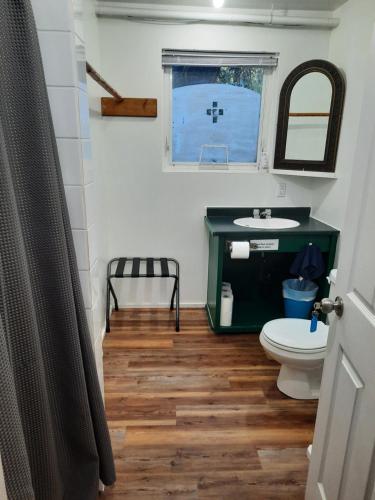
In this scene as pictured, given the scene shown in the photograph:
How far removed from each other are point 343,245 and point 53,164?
35.4 inches

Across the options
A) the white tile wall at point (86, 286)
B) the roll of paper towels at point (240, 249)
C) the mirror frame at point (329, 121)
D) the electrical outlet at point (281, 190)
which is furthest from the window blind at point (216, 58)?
the white tile wall at point (86, 286)

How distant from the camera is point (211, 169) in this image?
280 centimetres

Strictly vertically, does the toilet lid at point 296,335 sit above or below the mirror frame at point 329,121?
below

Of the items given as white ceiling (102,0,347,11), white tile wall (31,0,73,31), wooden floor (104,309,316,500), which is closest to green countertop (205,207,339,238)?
wooden floor (104,309,316,500)

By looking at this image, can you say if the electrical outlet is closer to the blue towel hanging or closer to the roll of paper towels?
the blue towel hanging

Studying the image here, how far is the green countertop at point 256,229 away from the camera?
2369 mm

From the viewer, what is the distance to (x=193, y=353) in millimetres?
2389

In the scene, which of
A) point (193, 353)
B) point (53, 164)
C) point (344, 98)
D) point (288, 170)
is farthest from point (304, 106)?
point (53, 164)

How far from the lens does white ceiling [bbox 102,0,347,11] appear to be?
7.63 feet

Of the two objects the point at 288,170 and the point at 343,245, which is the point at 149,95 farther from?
the point at 343,245

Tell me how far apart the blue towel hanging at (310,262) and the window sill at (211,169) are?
771mm

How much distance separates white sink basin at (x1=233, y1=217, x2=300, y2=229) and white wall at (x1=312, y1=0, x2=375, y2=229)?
0.29m

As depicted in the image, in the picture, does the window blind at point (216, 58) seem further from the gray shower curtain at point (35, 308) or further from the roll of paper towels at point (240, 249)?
the gray shower curtain at point (35, 308)

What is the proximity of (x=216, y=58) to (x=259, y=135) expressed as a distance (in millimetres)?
668
